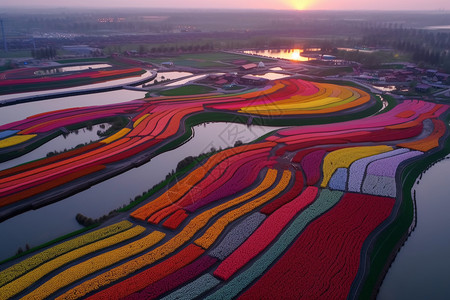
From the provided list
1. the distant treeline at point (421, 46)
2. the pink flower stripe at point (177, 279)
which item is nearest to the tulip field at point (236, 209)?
the pink flower stripe at point (177, 279)

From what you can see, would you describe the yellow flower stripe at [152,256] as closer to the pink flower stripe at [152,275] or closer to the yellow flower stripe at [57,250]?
the pink flower stripe at [152,275]

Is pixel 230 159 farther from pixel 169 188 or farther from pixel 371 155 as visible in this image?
pixel 371 155

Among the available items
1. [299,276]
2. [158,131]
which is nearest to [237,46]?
[158,131]

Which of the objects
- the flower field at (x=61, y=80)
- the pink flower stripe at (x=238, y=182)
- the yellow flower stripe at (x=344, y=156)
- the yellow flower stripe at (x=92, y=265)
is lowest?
the yellow flower stripe at (x=92, y=265)

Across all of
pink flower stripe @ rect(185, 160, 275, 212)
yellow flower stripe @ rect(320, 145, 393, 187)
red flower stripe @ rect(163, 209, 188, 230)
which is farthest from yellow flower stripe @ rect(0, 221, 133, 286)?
yellow flower stripe @ rect(320, 145, 393, 187)

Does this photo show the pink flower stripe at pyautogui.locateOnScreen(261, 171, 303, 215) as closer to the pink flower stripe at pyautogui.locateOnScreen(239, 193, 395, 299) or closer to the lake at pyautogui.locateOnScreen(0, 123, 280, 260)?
the pink flower stripe at pyautogui.locateOnScreen(239, 193, 395, 299)

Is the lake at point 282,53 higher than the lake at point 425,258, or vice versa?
the lake at point 282,53
